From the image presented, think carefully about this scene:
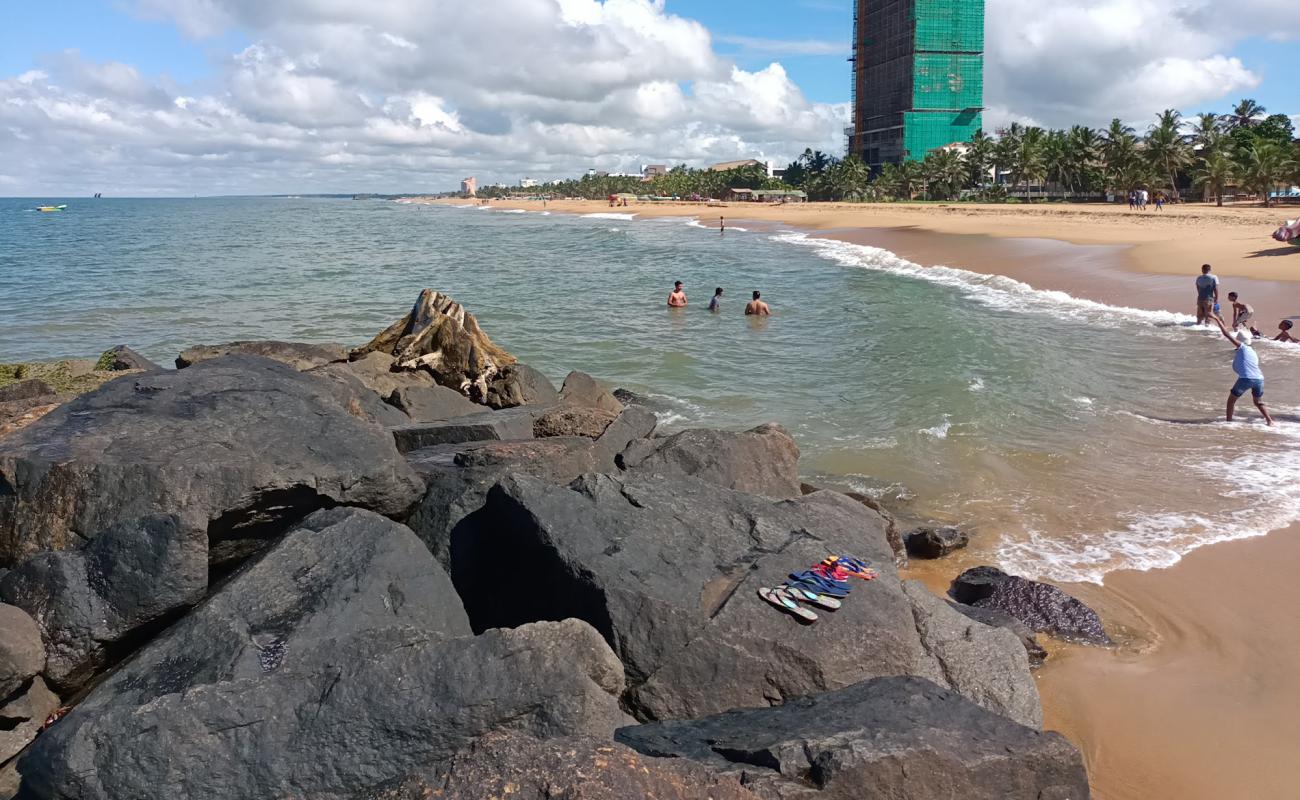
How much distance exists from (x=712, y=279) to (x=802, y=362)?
1786 cm

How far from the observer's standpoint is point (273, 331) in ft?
76.4

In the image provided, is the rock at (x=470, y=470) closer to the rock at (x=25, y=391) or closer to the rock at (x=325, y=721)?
the rock at (x=325, y=721)

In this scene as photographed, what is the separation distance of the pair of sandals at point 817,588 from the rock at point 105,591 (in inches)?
131

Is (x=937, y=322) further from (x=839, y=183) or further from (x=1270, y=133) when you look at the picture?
(x=839, y=183)

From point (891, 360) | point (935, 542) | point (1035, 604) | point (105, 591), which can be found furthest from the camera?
point (891, 360)

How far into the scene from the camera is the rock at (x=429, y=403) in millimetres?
10422

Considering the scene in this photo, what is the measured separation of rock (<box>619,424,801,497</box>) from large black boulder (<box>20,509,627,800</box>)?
10.3ft

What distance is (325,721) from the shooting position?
3.78m

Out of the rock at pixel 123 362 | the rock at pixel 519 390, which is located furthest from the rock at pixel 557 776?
the rock at pixel 123 362

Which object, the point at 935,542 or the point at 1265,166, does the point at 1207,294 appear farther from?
the point at 1265,166

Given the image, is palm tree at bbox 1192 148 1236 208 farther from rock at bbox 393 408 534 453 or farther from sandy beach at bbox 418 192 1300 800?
rock at bbox 393 408 534 453

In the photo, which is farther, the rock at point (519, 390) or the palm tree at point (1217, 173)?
the palm tree at point (1217, 173)

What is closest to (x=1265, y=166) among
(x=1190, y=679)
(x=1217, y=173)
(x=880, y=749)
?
(x=1217, y=173)

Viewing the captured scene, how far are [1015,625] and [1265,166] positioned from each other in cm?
6473
